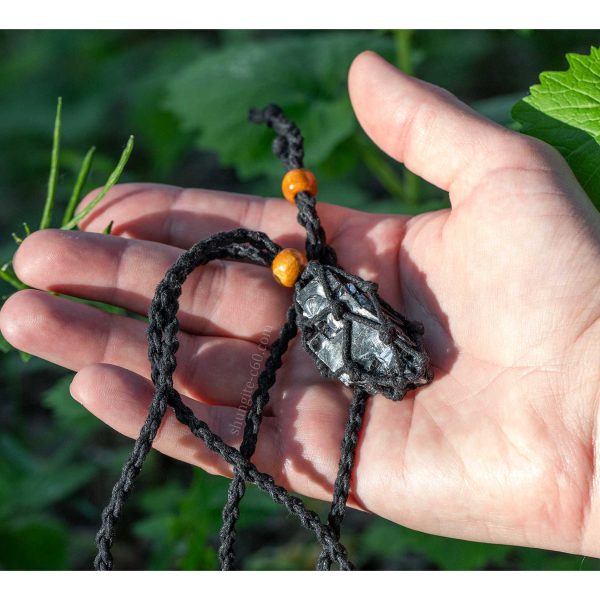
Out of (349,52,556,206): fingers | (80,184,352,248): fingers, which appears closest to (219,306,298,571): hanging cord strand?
A: (80,184,352,248): fingers

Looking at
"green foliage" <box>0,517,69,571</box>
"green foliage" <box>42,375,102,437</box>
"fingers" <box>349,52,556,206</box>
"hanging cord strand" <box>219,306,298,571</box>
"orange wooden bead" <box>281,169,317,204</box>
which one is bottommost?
"green foliage" <box>0,517,69,571</box>

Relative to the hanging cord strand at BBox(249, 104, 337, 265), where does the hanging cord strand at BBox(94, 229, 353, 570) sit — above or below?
below

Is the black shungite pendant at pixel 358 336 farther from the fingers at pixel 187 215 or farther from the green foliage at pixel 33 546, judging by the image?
the green foliage at pixel 33 546

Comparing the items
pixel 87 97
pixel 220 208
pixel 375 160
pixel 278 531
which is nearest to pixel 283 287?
pixel 220 208

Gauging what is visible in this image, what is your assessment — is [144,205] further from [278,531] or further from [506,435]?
[278,531]

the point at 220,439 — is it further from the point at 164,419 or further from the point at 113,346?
the point at 113,346

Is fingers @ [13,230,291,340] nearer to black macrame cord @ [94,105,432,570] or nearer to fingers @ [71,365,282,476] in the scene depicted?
black macrame cord @ [94,105,432,570]

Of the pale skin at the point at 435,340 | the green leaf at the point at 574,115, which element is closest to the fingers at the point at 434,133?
the pale skin at the point at 435,340
